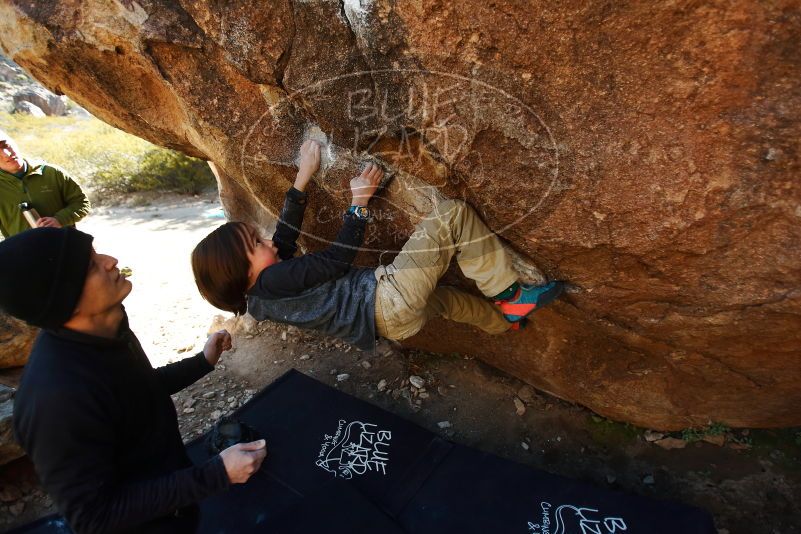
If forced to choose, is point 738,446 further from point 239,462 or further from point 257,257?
point 257,257

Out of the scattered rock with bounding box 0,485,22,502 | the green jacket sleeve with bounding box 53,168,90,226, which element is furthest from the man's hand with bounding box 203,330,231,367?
the scattered rock with bounding box 0,485,22,502

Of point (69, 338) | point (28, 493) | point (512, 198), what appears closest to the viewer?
point (69, 338)

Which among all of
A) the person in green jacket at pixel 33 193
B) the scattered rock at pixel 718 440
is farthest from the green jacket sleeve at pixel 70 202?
the scattered rock at pixel 718 440

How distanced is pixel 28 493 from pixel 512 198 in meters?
3.48

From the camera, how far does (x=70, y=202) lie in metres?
3.31

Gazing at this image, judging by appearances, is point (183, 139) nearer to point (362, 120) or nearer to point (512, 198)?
point (362, 120)

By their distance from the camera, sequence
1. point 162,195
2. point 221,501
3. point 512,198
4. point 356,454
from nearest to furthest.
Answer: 1. point 512,198
2. point 221,501
3. point 356,454
4. point 162,195

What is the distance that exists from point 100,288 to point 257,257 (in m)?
0.77

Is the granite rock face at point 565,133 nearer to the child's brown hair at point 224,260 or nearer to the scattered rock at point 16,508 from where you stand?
the child's brown hair at point 224,260

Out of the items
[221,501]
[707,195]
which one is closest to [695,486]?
[707,195]

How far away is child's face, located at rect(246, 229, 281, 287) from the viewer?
2.08 meters

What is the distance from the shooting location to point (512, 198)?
194 centimetres

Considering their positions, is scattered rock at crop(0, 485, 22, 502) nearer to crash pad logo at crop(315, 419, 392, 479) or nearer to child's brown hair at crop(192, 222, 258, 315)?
crash pad logo at crop(315, 419, 392, 479)

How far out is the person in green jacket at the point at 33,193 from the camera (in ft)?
9.77
